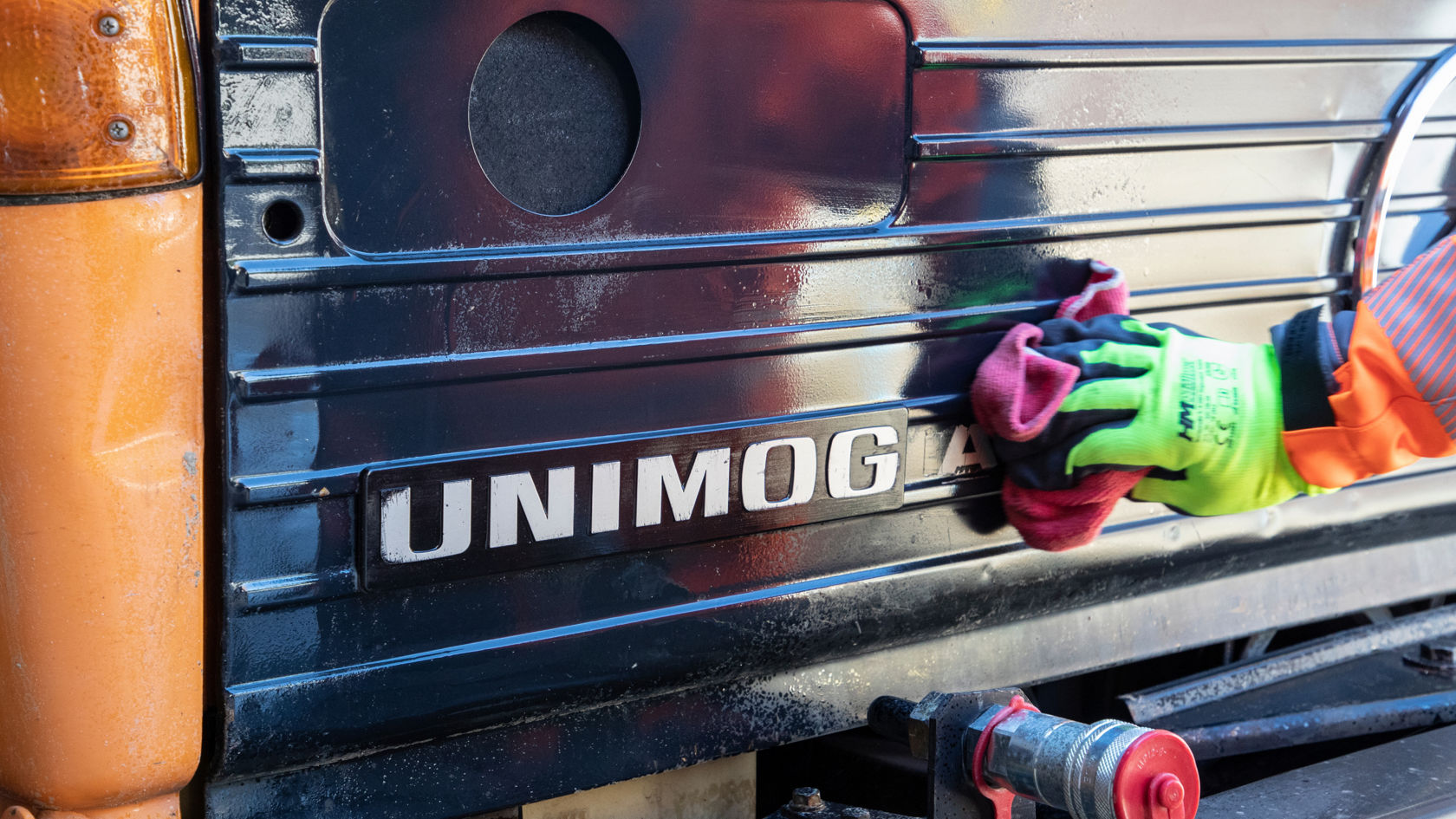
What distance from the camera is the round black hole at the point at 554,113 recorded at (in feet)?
3.99

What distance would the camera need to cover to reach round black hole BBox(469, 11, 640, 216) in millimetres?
1216

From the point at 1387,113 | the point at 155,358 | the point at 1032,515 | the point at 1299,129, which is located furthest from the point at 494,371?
the point at 1387,113

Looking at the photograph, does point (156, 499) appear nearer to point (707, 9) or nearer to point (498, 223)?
point (498, 223)

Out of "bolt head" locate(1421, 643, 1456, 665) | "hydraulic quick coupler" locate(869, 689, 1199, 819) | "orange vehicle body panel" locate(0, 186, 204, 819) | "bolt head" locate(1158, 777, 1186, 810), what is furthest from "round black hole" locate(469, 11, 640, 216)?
"bolt head" locate(1421, 643, 1456, 665)

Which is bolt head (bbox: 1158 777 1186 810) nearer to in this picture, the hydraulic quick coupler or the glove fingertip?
the hydraulic quick coupler

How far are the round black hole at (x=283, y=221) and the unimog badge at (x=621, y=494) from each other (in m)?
0.21

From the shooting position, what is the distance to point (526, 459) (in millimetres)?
1249

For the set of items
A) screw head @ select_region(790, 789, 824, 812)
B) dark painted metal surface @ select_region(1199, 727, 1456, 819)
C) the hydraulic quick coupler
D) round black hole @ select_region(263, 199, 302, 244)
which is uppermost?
round black hole @ select_region(263, 199, 302, 244)

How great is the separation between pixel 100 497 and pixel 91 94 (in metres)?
0.30

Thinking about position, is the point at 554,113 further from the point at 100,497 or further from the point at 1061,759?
the point at 1061,759

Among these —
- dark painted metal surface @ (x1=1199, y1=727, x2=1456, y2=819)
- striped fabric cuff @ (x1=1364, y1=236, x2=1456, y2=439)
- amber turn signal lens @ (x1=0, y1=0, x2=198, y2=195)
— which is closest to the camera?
amber turn signal lens @ (x1=0, y1=0, x2=198, y2=195)

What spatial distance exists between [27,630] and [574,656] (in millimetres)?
475

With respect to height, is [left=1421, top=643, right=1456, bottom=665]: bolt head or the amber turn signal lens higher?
the amber turn signal lens

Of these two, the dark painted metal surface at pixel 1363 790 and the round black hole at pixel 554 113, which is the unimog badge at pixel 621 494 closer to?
the round black hole at pixel 554 113
